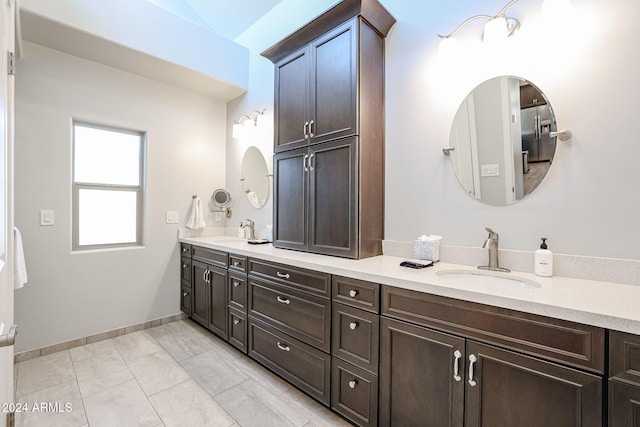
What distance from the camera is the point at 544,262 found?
1414 millimetres

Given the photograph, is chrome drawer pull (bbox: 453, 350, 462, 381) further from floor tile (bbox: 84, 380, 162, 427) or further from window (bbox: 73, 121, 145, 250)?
window (bbox: 73, 121, 145, 250)

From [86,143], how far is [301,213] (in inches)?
85.2

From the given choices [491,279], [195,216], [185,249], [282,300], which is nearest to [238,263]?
[282,300]

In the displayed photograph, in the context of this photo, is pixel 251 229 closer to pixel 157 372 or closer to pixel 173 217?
pixel 173 217

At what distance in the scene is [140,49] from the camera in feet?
8.09

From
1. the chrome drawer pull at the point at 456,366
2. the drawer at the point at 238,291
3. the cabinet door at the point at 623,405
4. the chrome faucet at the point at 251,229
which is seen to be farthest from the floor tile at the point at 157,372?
the cabinet door at the point at 623,405

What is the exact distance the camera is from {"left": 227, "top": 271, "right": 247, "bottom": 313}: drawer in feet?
7.38

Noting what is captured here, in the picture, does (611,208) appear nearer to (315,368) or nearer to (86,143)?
(315,368)

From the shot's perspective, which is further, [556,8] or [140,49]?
[140,49]

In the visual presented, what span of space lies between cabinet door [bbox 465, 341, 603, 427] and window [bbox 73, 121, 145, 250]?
311 cm

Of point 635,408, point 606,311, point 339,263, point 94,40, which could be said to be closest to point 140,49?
point 94,40

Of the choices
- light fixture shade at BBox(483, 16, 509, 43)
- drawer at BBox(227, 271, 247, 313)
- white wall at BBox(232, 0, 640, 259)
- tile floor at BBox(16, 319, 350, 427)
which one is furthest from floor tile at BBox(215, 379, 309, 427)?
light fixture shade at BBox(483, 16, 509, 43)

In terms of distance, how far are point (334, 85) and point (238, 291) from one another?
173cm

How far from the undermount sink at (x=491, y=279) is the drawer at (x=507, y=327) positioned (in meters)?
0.29
